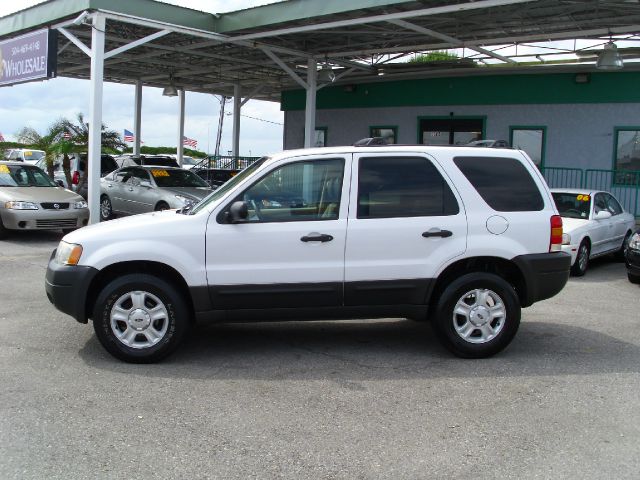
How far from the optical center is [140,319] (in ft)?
18.4

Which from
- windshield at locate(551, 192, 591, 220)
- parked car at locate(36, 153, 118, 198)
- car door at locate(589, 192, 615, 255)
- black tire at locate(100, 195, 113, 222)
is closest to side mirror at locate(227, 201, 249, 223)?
car door at locate(589, 192, 615, 255)

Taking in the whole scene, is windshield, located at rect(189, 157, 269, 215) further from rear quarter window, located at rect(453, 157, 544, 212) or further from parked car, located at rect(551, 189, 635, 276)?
parked car, located at rect(551, 189, 635, 276)

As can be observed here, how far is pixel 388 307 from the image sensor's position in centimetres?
585

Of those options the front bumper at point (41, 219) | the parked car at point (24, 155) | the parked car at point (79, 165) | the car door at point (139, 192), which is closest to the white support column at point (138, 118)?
the parked car at point (79, 165)

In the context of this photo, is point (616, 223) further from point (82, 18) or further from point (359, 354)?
point (82, 18)

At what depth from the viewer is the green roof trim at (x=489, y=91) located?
17.2m

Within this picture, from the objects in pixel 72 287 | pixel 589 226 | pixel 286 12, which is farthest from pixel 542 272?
pixel 286 12

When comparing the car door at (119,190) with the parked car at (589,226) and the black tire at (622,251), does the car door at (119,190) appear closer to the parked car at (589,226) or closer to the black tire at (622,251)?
the parked car at (589,226)

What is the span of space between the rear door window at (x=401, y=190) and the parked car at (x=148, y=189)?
9157 mm

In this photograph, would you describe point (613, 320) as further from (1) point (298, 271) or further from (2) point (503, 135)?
(2) point (503, 135)

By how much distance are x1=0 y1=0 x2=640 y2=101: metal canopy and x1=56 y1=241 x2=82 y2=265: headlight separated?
26.1ft

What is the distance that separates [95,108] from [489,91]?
10950 mm

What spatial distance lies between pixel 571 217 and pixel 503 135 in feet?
25.7

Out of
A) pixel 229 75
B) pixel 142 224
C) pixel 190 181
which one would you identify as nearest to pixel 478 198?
pixel 142 224
